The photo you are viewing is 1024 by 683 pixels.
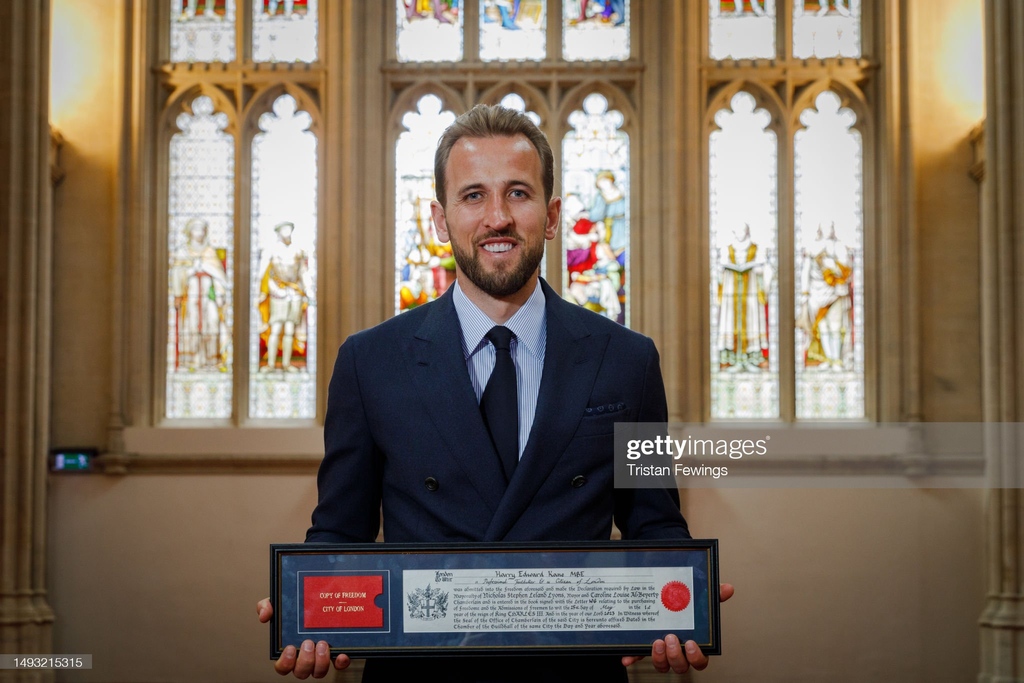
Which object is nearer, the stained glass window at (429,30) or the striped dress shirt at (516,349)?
the striped dress shirt at (516,349)

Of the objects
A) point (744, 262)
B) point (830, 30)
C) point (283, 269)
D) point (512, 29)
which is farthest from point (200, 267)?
point (830, 30)

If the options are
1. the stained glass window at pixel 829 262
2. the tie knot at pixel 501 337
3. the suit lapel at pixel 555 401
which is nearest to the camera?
the suit lapel at pixel 555 401

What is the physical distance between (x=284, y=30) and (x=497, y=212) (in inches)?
308

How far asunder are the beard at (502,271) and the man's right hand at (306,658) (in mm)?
645

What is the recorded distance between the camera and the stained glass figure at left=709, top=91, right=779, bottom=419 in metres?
8.83

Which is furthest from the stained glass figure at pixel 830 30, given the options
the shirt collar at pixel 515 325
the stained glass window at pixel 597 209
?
the shirt collar at pixel 515 325

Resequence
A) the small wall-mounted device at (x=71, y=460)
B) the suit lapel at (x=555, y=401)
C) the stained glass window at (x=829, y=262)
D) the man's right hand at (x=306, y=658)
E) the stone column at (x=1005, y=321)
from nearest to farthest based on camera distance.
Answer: the man's right hand at (x=306, y=658) → the suit lapel at (x=555, y=401) → the stone column at (x=1005, y=321) → the small wall-mounted device at (x=71, y=460) → the stained glass window at (x=829, y=262)

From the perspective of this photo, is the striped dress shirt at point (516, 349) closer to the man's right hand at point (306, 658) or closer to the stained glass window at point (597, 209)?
the man's right hand at point (306, 658)

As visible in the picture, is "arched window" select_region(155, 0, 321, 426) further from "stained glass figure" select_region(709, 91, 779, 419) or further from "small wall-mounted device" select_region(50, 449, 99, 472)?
"stained glass figure" select_region(709, 91, 779, 419)

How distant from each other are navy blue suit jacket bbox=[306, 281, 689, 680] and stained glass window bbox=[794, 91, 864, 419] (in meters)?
7.00

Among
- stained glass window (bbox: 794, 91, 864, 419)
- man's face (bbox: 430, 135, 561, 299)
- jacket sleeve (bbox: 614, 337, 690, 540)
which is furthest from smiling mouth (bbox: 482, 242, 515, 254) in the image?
stained glass window (bbox: 794, 91, 864, 419)

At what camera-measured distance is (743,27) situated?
9.07 m

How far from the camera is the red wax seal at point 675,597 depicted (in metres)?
1.77

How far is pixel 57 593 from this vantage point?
Result: 27.8 ft
